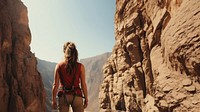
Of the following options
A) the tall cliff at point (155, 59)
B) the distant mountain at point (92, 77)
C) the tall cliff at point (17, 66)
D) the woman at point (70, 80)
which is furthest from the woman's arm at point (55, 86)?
the distant mountain at point (92, 77)

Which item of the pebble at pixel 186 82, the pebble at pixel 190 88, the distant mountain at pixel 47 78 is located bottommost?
the pebble at pixel 190 88

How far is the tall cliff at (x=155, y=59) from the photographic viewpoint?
9383mm

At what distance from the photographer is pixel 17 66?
35406 mm

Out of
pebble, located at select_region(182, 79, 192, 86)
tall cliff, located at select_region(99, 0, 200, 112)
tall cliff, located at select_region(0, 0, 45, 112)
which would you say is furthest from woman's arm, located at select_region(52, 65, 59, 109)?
tall cliff, located at select_region(0, 0, 45, 112)

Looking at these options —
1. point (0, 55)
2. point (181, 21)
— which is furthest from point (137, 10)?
point (0, 55)

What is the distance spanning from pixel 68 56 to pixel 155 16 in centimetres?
1550

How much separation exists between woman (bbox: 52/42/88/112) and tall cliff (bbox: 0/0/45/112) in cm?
2955

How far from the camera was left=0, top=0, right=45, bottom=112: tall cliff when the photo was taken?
32219 millimetres

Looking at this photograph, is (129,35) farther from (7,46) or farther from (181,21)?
(7,46)

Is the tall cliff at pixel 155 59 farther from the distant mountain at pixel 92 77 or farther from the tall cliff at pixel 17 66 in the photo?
the distant mountain at pixel 92 77

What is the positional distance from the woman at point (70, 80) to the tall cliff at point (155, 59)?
222 inches

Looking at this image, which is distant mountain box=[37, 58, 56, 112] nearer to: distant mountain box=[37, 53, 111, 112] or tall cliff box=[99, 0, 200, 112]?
distant mountain box=[37, 53, 111, 112]

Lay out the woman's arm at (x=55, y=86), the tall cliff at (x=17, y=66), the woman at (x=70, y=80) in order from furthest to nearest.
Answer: the tall cliff at (x=17, y=66)
the woman's arm at (x=55, y=86)
the woman at (x=70, y=80)

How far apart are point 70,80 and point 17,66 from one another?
33217 mm
